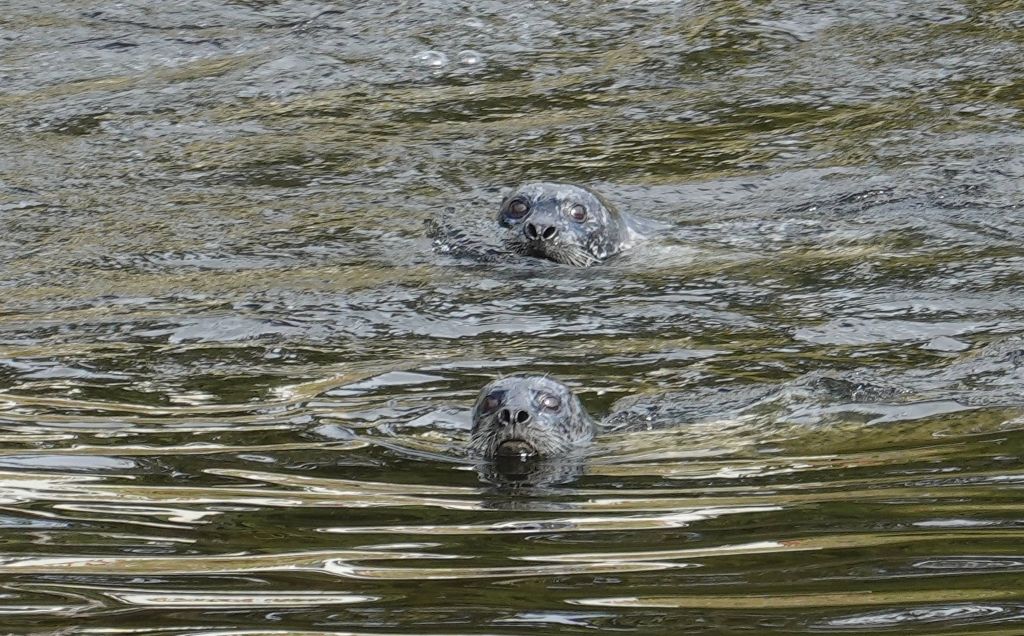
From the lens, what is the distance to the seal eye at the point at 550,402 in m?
6.56

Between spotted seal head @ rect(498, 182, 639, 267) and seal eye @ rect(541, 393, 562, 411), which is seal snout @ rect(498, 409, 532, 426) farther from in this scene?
spotted seal head @ rect(498, 182, 639, 267)

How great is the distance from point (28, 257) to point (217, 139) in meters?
3.10

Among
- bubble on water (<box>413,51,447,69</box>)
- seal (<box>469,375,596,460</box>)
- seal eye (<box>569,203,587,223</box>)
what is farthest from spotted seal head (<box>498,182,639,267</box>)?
bubble on water (<box>413,51,447,69</box>)

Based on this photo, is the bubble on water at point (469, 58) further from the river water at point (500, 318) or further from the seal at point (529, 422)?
the seal at point (529, 422)

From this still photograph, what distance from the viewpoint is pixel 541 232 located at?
10484 millimetres

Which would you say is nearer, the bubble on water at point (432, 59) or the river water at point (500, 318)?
the river water at point (500, 318)

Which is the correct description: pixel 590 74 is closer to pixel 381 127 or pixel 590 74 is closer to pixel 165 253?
pixel 381 127

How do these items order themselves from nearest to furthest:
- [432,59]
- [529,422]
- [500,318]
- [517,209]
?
[529,422] < [500,318] < [517,209] < [432,59]

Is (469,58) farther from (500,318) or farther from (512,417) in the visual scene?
(512,417)

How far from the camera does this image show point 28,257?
1059 cm

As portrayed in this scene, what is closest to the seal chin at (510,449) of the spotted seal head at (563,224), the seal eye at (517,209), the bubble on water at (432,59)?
the spotted seal head at (563,224)


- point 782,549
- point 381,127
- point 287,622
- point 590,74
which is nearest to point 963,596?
point 782,549

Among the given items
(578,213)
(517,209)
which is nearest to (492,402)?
(578,213)

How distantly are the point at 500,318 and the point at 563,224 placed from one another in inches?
67.4
